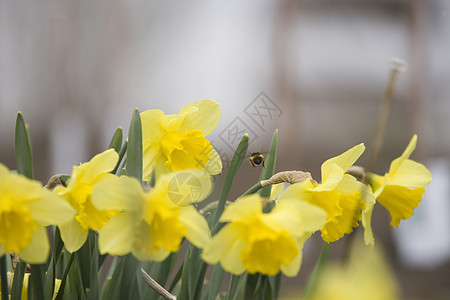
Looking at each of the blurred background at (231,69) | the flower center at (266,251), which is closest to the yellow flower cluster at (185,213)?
the flower center at (266,251)

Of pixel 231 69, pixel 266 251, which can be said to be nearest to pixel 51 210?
pixel 266 251

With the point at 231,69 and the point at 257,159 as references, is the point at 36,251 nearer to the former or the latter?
the point at 257,159

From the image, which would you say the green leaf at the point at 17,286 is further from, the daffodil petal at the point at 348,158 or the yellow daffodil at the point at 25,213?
the daffodil petal at the point at 348,158

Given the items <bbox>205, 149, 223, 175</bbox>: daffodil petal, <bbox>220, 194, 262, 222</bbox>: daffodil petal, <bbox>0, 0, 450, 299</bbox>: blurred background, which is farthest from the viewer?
<bbox>0, 0, 450, 299</bbox>: blurred background

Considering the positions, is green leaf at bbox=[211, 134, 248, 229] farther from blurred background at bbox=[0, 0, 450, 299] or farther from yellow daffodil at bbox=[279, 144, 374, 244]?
blurred background at bbox=[0, 0, 450, 299]

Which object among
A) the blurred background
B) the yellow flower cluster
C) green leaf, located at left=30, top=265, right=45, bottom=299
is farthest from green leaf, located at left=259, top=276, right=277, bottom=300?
the blurred background

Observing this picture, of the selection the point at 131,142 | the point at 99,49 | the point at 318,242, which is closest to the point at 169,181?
the point at 131,142
